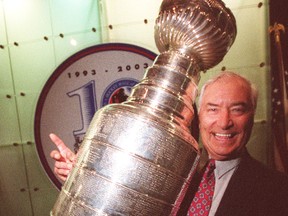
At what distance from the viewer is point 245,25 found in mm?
1806

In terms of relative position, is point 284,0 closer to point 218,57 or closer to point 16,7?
point 218,57

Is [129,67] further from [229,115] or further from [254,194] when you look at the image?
[254,194]

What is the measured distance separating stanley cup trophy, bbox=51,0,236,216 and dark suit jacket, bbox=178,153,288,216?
2.04ft

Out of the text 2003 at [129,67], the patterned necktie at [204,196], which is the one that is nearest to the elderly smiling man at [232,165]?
the patterned necktie at [204,196]

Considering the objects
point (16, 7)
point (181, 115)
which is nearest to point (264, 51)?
Answer: point (181, 115)

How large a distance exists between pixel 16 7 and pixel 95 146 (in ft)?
5.87

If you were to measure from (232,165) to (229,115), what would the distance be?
263 mm

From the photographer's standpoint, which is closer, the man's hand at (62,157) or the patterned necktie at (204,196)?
the man's hand at (62,157)

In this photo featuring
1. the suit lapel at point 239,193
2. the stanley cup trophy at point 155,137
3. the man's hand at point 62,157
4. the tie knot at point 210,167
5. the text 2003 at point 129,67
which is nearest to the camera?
the stanley cup trophy at point 155,137

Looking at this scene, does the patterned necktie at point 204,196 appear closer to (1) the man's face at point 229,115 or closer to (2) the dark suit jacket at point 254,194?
(2) the dark suit jacket at point 254,194

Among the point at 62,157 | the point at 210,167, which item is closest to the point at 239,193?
the point at 210,167

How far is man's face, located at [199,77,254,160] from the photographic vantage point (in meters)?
1.43

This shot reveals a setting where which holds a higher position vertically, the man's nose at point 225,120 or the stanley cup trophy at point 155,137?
the stanley cup trophy at point 155,137

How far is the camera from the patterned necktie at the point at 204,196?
48.1 inches
